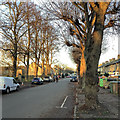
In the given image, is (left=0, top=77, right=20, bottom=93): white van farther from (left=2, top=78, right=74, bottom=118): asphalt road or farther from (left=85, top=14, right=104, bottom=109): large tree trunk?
(left=85, top=14, right=104, bottom=109): large tree trunk

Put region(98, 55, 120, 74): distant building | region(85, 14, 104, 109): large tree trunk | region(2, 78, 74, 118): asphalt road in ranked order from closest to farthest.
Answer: region(2, 78, 74, 118): asphalt road → region(85, 14, 104, 109): large tree trunk → region(98, 55, 120, 74): distant building

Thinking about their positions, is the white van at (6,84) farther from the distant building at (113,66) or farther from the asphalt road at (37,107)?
the distant building at (113,66)

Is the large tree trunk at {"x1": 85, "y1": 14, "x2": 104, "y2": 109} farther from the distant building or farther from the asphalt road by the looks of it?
the distant building

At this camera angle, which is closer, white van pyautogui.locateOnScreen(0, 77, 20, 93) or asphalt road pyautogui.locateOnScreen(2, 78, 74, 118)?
asphalt road pyautogui.locateOnScreen(2, 78, 74, 118)

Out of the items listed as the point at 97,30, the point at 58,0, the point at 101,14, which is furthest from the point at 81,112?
the point at 58,0

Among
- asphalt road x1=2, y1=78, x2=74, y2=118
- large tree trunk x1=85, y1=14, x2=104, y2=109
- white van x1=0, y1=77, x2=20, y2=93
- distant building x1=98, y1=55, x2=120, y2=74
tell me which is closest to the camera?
asphalt road x1=2, y1=78, x2=74, y2=118

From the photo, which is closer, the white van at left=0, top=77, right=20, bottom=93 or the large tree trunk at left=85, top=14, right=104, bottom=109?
the large tree trunk at left=85, top=14, right=104, bottom=109

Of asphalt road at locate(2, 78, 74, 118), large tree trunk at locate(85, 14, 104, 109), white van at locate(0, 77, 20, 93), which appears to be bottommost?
asphalt road at locate(2, 78, 74, 118)

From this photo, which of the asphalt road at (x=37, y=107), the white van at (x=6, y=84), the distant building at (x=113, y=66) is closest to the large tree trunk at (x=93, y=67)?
the asphalt road at (x=37, y=107)

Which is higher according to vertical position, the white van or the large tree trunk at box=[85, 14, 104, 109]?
the large tree trunk at box=[85, 14, 104, 109]

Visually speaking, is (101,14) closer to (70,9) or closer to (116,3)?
(116,3)

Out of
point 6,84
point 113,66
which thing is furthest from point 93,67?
point 113,66

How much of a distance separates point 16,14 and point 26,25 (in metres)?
2.37

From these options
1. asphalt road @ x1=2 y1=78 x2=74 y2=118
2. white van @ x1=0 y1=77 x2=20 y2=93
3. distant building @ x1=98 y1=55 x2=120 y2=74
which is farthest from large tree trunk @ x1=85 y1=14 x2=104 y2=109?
distant building @ x1=98 y1=55 x2=120 y2=74
